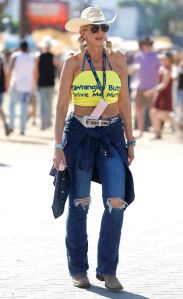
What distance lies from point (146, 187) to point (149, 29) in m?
128

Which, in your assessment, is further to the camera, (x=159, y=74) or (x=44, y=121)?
(x=44, y=121)

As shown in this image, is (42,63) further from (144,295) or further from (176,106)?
(144,295)

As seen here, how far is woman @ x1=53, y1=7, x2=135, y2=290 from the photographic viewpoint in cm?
672

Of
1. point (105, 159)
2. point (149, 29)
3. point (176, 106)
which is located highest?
point (105, 159)

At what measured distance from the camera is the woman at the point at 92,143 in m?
6.72

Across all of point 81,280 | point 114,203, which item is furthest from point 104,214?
point 81,280

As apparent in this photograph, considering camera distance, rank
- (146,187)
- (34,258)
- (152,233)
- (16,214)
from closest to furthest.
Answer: (34,258) → (152,233) → (16,214) → (146,187)

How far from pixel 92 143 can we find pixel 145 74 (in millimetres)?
12253

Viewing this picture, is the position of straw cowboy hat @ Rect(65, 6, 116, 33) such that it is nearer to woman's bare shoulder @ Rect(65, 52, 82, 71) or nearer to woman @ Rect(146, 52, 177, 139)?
woman's bare shoulder @ Rect(65, 52, 82, 71)

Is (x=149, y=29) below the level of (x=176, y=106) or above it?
below

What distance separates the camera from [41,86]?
20.3 m

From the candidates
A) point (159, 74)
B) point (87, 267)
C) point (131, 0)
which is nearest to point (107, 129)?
point (87, 267)

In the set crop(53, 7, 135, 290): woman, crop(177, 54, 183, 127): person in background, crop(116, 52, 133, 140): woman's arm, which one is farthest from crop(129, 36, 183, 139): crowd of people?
crop(53, 7, 135, 290): woman

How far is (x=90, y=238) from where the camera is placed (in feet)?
28.1
